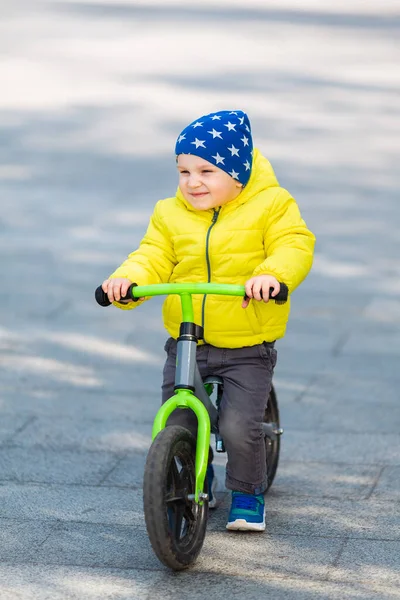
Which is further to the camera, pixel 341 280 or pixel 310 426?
pixel 341 280

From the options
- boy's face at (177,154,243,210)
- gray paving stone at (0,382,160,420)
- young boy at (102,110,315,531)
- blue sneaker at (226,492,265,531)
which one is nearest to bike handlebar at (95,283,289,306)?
young boy at (102,110,315,531)

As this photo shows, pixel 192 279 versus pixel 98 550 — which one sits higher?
pixel 192 279

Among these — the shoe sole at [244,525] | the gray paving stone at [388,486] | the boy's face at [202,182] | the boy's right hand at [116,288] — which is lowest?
the shoe sole at [244,525]

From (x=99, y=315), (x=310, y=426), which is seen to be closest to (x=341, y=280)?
(x=99, y=315)

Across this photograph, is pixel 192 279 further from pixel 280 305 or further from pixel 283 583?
pixel 283 583

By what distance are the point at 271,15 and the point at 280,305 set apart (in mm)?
13314

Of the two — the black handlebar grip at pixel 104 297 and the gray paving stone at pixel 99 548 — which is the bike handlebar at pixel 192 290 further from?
the gray paving stone at pixel 99 548

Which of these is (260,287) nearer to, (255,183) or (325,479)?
(255,183)

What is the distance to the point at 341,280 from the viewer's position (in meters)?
8.31

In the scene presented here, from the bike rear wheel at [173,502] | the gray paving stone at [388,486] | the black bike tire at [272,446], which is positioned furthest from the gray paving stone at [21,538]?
the gray paving stone at [388,486]

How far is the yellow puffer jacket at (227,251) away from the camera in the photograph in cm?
436

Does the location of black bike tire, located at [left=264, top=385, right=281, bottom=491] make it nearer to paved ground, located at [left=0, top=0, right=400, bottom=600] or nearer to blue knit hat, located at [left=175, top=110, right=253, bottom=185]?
paved ground, located at [left=0, top=0, right=400, bottom=600]

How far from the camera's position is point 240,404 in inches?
175

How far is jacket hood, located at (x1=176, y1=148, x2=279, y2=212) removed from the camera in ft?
14.6
